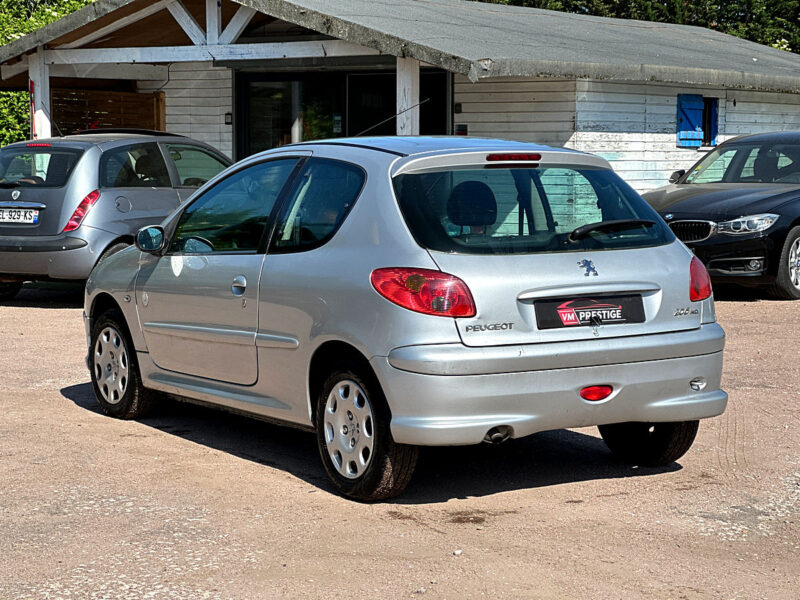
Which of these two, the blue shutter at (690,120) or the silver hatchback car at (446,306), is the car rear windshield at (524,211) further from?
the blue shutter at (690,120)

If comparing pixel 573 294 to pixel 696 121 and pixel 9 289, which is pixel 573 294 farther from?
pixel 696 121

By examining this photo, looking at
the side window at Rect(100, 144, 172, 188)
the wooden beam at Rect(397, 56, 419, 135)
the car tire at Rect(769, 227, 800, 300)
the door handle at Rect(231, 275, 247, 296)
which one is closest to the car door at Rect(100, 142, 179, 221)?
the side window at Rect(100, 144, 172, 188)

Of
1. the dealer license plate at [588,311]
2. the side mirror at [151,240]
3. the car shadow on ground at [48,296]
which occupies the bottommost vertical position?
the car shadow on ground at [48,296]

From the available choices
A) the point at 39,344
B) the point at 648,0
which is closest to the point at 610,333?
the point at 39,344

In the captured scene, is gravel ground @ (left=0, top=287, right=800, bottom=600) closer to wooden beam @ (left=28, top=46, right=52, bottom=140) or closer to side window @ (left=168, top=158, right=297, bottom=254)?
side window @ (left=168, top=158, right=297, bottom=254)

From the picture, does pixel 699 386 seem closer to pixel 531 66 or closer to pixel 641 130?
pixel 531 66

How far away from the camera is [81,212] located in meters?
12.7

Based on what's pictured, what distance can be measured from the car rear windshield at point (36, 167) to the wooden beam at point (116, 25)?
5328 millimetres

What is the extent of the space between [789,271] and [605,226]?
27.9 feet

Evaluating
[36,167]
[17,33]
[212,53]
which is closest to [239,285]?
[36,167]

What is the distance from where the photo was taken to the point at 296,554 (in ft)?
16.5

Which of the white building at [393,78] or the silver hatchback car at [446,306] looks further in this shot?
the white building at [393,78]

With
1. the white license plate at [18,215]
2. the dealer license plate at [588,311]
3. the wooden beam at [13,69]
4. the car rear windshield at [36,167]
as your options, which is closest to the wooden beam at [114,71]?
the wooden beam at [13,69]

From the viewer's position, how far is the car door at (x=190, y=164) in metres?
13.7
